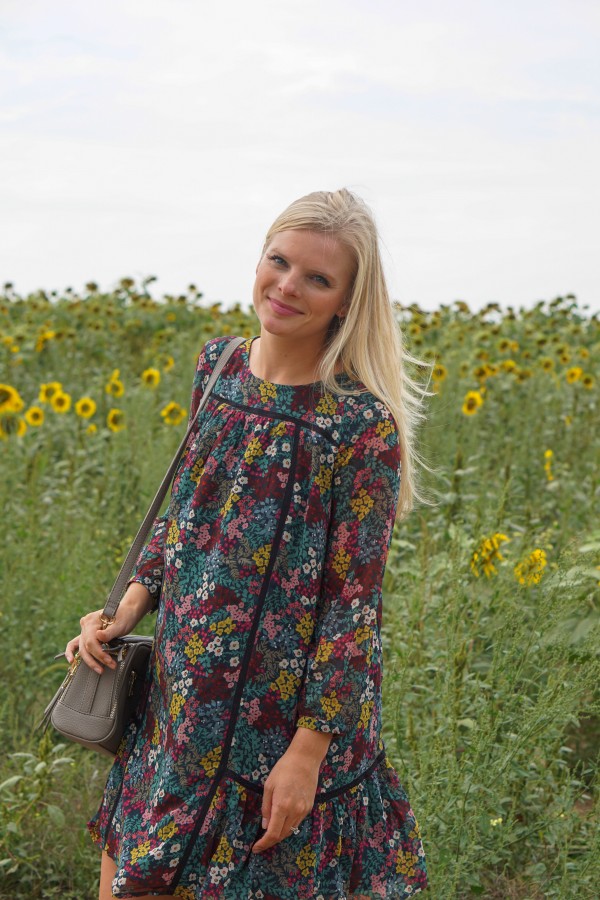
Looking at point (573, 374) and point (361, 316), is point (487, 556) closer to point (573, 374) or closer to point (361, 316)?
point (361, 316)

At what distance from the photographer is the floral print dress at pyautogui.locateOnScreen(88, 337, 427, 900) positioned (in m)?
1.71

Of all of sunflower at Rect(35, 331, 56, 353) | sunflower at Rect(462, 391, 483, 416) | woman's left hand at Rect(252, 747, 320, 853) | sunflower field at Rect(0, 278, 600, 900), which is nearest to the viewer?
woman's left hand at Rect(252, 747, 320, 853)

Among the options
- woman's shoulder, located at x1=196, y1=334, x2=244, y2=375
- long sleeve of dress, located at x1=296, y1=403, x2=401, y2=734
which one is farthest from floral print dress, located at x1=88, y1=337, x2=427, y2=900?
woman's shoulder, located at x1=196, y1=334, x2=244, y2=375

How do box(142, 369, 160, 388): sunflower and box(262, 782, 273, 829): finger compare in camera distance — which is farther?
box(142, 369, 160, 388): sunflower

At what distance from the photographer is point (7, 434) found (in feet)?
15.5

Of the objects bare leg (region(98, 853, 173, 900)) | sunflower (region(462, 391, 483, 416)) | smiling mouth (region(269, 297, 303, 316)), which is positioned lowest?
bare leg (region(98, 853, 173, 900))

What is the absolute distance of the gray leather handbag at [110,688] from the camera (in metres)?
1.89

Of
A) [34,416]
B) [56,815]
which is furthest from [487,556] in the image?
[34,416]

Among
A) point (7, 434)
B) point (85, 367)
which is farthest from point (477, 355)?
point (7, 434)

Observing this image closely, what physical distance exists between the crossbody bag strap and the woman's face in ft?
0.58

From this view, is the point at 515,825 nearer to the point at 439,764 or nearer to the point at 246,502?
the point at 439,764

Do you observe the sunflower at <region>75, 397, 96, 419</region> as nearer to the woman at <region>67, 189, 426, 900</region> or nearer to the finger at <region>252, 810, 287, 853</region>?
the woman at <region>67, 189, 426, 900</region>

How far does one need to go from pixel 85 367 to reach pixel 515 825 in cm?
520

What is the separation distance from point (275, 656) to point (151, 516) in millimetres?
395
